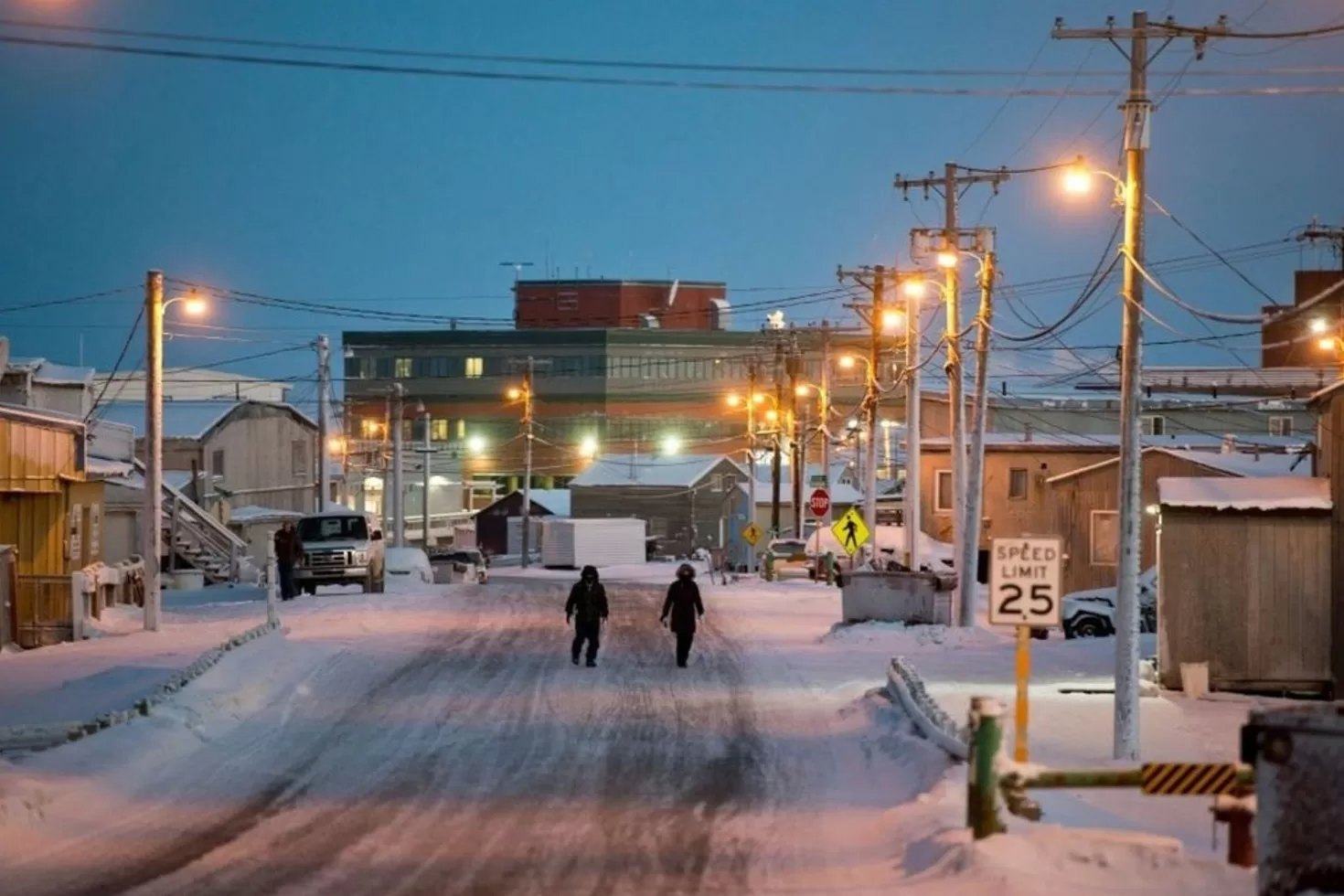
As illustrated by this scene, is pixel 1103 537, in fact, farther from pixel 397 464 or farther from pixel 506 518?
pixel 506 518

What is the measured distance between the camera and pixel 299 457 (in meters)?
77.6

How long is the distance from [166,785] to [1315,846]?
10938 millimetres

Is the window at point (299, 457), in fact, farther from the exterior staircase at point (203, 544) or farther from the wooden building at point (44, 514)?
the wooden building at point (44, 514)

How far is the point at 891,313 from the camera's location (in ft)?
155

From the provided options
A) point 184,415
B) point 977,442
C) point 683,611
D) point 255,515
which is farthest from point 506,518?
point 683,611

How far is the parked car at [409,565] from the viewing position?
49812 millimetres

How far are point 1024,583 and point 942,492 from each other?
54.1m

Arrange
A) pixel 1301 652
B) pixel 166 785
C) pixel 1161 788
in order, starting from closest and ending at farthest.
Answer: pixel 1161 788, pixel 166 785, pixel 1301 652

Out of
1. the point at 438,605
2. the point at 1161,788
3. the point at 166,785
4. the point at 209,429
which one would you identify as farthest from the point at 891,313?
the point at 1161,788

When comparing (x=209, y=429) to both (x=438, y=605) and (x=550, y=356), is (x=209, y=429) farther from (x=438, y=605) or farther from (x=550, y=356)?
(x=550, y=356)

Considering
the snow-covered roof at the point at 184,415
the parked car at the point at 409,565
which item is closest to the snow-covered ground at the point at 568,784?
the parked car at the point at 409,565

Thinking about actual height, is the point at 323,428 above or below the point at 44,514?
above

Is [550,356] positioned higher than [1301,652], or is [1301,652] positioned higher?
[550,356]

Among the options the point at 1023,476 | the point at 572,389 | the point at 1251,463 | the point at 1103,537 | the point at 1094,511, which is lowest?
the point at 1103,537
